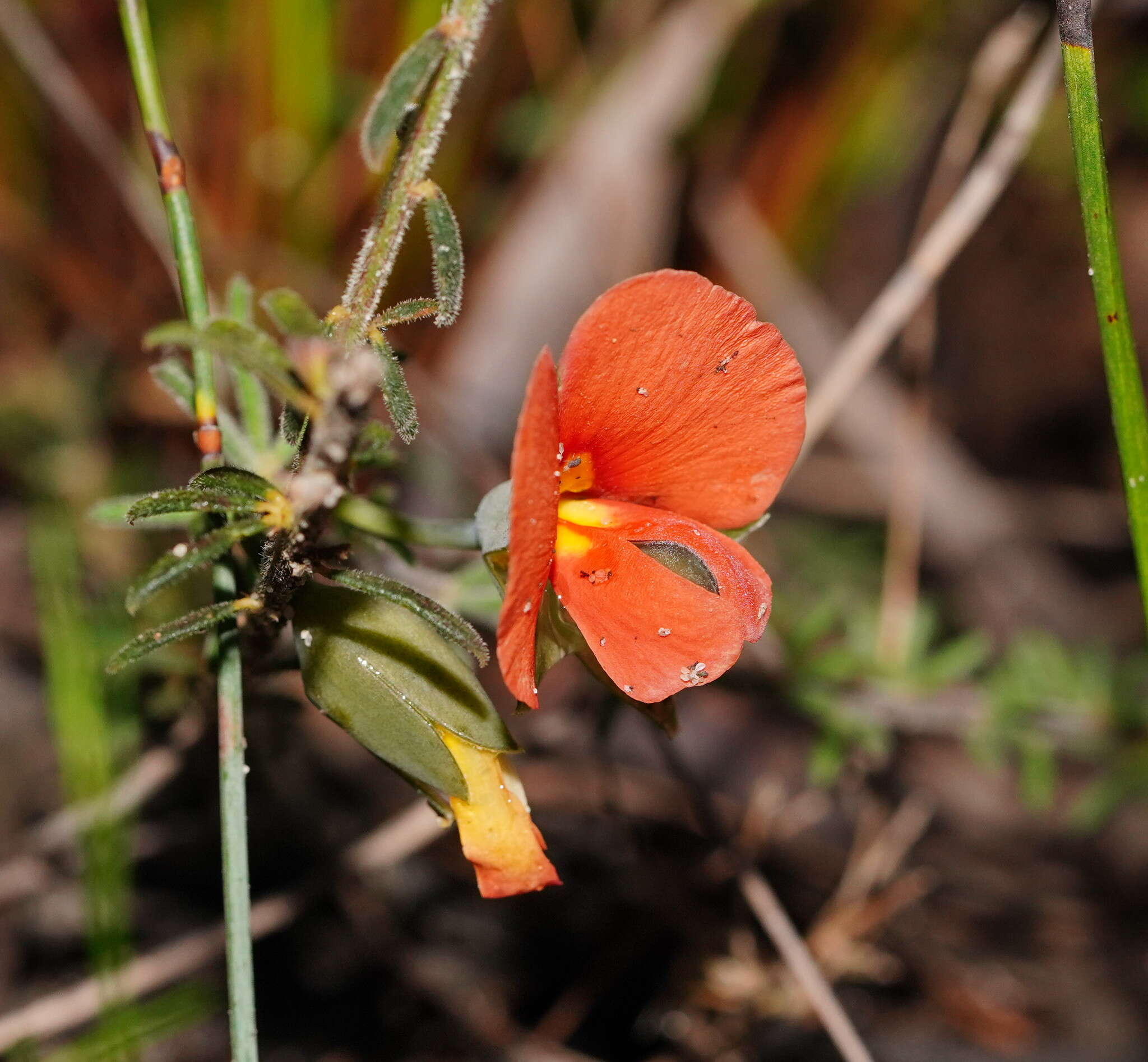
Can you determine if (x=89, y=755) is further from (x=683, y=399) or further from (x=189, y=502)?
(x=683, y=399)

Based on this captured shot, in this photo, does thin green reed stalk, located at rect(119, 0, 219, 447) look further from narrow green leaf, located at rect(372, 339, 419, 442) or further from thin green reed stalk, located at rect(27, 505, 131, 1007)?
thin green reed stalk, located at rect(27, 505, 131, 1007)

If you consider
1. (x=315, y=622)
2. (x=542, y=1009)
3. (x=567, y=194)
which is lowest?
(x=542, y=1009)

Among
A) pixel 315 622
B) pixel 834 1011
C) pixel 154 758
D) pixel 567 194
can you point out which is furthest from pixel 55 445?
pixel 834 1011

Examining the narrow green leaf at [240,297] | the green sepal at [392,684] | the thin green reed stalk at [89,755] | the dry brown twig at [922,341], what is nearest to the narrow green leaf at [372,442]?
the green sepal at [392,684]

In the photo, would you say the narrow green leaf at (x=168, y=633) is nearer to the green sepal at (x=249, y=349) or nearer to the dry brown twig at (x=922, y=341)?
the green sepal at (x=249, y=349)

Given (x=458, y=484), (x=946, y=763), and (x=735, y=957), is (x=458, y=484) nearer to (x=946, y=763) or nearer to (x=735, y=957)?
(x=735, y=957)

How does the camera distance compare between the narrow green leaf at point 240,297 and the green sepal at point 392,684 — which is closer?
the green sepal at point 392,684

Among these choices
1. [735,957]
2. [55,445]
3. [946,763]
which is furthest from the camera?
[946,763]
